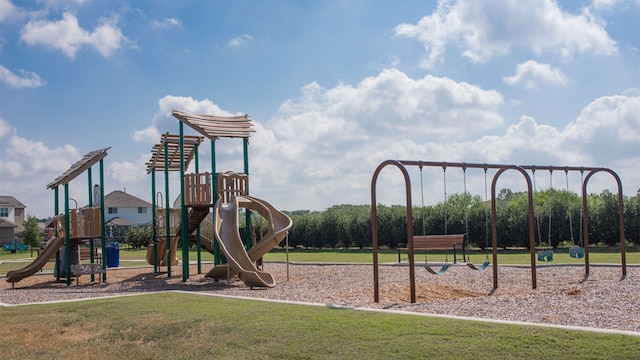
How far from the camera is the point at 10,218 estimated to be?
89.9 m

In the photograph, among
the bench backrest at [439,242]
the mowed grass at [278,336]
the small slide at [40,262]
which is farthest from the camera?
the small slide at [40,262]

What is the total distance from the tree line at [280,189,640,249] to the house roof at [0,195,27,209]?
55245mm

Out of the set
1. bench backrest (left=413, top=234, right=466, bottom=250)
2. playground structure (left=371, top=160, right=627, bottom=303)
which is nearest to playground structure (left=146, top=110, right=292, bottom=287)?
bench backrest (left=413, top=234, right=466, bottom=250)

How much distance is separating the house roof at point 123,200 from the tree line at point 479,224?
163 ft

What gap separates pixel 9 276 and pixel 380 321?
15.6m

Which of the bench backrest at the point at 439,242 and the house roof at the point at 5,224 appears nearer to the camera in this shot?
the bench backrest at the point at 439,242

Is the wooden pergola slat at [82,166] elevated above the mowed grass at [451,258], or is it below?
above

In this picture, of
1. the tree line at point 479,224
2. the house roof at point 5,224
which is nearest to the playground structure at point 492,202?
the tree line at point 479,224

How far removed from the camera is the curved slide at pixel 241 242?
16.6m

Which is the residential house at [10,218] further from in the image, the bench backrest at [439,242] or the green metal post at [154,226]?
the bench backrest at [439,242]

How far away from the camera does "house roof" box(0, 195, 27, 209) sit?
89.4 m

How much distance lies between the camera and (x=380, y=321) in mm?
9211

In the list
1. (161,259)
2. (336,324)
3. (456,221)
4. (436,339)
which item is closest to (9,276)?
(161,259)

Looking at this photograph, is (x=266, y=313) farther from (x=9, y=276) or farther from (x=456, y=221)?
(x=456, y=221)
